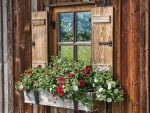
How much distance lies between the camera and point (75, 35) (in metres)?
4.96

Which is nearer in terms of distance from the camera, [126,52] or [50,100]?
[126,52]

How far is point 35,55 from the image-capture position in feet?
17.3

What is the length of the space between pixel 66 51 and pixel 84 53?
0.85ft

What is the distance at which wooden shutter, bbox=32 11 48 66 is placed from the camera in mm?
5112

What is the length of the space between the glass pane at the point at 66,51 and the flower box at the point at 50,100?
1.61 ft

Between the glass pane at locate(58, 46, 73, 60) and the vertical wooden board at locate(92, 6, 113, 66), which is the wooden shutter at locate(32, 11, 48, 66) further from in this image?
the vertical wooden board at locate(92, 6, 113, 66)

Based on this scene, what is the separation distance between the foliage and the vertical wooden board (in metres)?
0.12

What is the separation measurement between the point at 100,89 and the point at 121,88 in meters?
0.23

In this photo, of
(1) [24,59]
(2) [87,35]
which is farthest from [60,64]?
(1) [24,59]

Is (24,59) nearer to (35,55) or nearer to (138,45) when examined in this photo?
(35,55)

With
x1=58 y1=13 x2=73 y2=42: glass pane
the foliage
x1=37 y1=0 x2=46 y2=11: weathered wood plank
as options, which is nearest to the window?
x1=58 y1=13 x2=73 y2=42: glass pane

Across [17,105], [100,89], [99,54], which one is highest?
[99,54]

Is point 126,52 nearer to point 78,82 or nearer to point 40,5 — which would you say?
point 78,82

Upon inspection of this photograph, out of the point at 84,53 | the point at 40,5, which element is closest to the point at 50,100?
the point at 84,53
